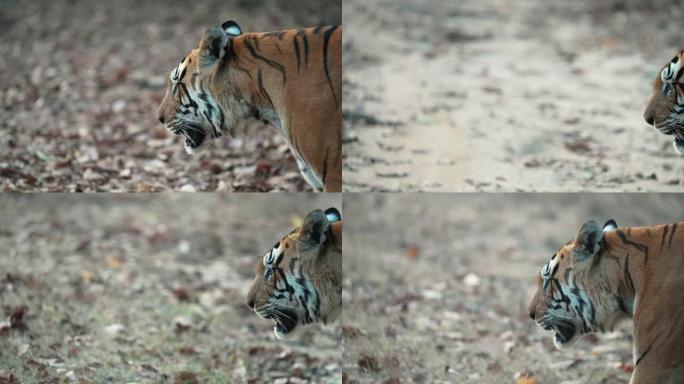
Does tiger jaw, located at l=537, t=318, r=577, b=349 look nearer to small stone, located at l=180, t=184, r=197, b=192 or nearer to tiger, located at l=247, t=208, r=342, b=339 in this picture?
tiger, located at l=247, t=208, r=342, b=339

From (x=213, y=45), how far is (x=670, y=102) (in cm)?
172

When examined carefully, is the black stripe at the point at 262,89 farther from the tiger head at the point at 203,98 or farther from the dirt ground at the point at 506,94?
the dirt ground at the point at 506,94

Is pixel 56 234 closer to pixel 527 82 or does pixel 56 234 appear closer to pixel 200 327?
pixel 200 327

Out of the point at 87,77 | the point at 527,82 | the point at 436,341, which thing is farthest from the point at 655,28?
the point at 87,77

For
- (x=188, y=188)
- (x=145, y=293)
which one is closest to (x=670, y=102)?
(x=188, y=188)

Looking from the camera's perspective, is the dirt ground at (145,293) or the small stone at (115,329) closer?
the dirt ground at (145,293)

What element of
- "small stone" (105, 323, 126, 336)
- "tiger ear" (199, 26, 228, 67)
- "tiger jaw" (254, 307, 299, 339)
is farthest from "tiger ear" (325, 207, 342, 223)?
"small stone" (105, 323, 126, 336)

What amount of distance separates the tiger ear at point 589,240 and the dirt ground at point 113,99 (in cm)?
129

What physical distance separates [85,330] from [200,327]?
626 mm

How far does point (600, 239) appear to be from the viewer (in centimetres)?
321

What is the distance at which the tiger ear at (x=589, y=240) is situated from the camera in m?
3.20

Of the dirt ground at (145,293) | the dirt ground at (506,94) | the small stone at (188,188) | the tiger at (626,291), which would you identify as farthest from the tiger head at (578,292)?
the small stone at (188,188)

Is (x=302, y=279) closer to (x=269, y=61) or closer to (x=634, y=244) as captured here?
(x=269, y=61)

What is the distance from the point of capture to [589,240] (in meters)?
3.21
